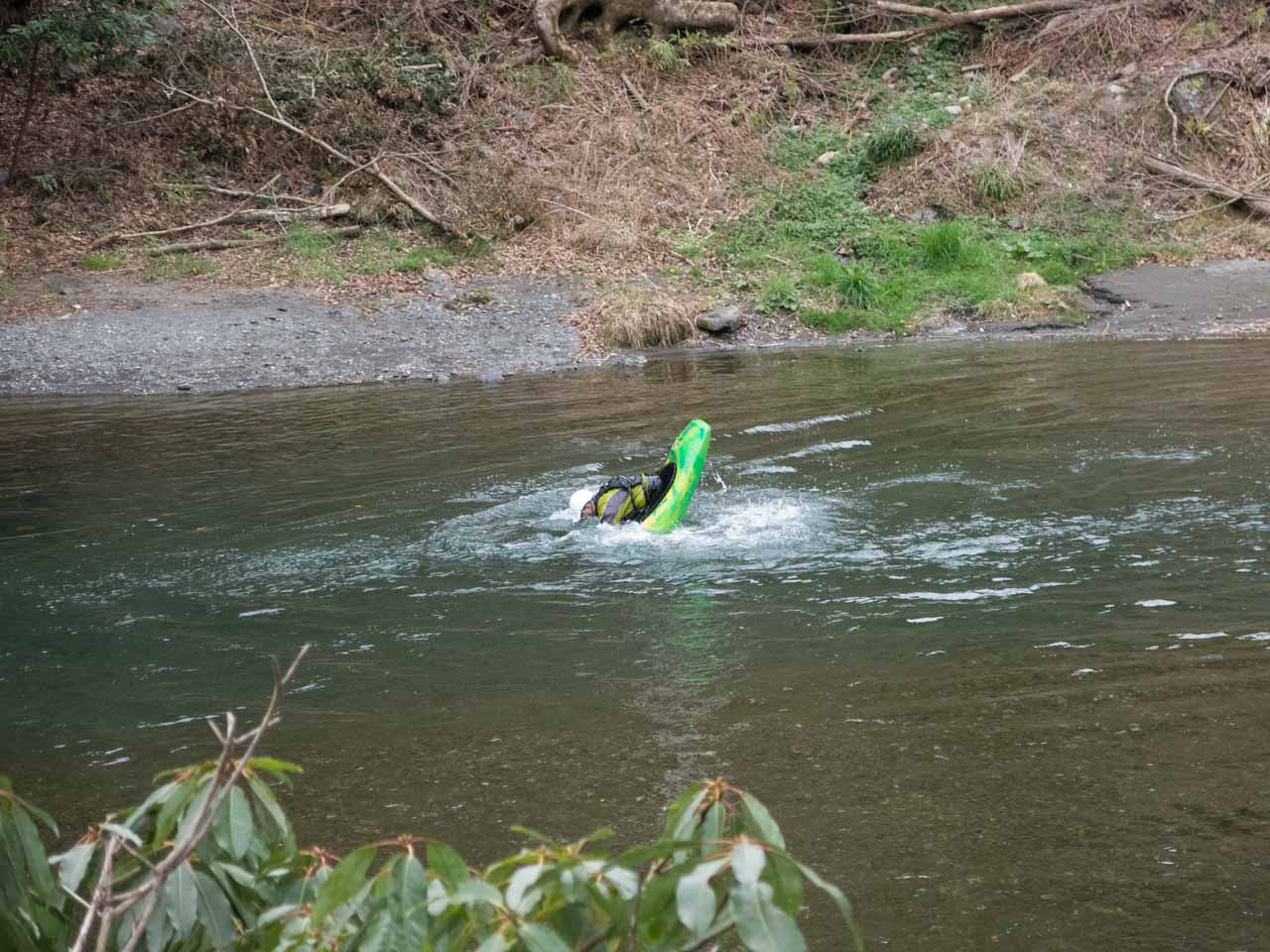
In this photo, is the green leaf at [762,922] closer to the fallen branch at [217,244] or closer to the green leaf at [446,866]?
the green leaf at [446,866]

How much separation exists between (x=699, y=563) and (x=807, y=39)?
52.5 ft

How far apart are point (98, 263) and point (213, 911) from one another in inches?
615

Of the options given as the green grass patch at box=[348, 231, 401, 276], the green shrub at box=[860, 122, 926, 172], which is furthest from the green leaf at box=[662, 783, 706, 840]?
the green shrub at box=[860, 122, 926, 172]

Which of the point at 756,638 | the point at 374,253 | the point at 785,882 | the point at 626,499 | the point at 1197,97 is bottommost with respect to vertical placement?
the point at 756,638

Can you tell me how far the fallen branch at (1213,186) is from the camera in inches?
664

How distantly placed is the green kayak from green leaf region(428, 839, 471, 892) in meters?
5.80

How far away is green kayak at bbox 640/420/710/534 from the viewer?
7.26 metres

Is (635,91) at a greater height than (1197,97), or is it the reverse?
(635,91)

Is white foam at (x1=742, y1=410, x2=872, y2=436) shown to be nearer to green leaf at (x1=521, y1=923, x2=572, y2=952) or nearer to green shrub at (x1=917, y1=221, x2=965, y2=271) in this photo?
green shrub at (x1=917, y1=221, x2=965, y2=271)

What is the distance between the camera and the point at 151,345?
1362 centimetres

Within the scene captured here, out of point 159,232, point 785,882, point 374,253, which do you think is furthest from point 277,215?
point 785,882

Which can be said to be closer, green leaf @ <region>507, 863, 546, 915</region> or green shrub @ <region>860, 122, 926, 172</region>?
green leaf @ <region>507, 863, 546, 915</region>

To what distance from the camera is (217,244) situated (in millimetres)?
16438

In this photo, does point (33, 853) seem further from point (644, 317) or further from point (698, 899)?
point (644, 317)
